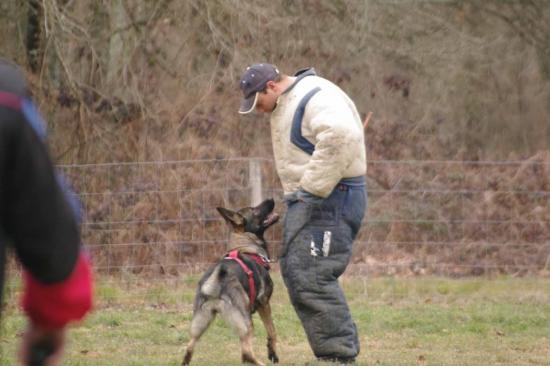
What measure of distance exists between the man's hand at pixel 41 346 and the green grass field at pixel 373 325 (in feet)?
16.2

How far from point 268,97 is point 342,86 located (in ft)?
27.2

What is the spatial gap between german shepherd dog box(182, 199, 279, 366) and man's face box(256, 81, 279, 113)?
3.48 feet

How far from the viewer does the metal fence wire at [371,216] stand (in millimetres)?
11094

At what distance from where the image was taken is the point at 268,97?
682cm

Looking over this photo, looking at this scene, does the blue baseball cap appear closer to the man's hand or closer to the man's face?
the man's face

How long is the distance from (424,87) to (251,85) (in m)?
9.58

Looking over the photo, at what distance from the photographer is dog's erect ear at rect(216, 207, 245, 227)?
304 inches

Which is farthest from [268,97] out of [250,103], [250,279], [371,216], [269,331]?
[371,216]

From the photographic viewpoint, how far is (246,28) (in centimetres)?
1275

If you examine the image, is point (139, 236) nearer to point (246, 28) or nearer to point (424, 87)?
point (246, 28)

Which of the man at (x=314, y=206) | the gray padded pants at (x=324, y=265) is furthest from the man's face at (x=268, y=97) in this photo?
the gray padded pants at (x=324, y=265)

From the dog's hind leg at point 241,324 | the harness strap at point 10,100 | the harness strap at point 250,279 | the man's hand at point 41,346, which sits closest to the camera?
the harness strap at point 10,100

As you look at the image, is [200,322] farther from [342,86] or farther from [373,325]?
[342,86]

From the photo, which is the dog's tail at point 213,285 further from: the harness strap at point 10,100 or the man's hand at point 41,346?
the harness strap at point 10,100
